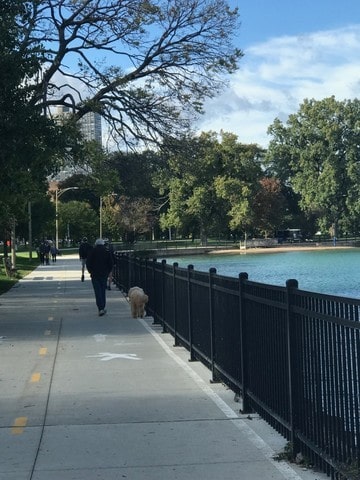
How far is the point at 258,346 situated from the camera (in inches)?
241

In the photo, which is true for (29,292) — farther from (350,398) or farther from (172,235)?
(172,235)

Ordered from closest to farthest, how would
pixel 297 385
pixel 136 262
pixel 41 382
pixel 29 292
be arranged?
pixel 297 385 < pixel 41 382 < pixel 136 262 < pixel 29 292

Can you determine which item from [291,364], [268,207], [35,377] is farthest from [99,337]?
[268,207]

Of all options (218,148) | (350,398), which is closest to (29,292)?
(350,398)

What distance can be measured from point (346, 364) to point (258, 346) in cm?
197

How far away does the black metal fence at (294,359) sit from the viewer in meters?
4.19

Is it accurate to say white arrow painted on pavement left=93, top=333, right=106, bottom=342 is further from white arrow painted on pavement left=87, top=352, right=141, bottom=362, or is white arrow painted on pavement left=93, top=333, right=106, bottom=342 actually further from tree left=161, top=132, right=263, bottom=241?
tree left=161, top=132, right=263, bottom=241

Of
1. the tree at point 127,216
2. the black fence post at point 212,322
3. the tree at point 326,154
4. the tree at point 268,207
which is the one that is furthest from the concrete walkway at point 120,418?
the tree at point 326,154

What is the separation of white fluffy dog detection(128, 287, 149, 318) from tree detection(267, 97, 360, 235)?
80.3 m

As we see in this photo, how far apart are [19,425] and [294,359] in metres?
2.86

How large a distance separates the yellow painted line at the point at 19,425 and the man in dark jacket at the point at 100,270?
29.6 feet

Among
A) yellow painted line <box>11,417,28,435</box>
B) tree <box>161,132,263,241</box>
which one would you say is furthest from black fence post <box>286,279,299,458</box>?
A: tree <box>161,132,263,241</box>

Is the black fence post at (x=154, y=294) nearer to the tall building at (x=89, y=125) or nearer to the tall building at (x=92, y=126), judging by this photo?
the tall building at (x=89, y=125)

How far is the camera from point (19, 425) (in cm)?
626
